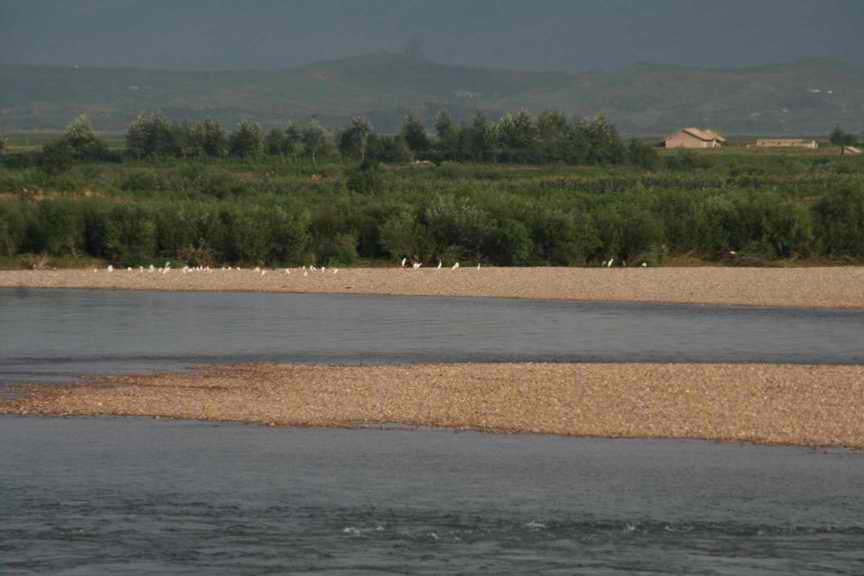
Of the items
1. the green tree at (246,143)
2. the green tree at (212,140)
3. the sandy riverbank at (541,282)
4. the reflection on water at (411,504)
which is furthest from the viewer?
the green tree at (212,140)

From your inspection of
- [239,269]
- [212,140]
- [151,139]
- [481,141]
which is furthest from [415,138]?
[239,269]

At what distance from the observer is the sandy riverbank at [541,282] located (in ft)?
116

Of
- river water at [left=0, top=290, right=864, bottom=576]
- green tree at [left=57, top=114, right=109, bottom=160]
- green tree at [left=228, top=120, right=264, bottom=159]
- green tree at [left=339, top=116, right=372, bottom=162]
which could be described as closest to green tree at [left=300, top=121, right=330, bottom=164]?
Result: green tree at [left=339, top=116, right=372, bottom=162]

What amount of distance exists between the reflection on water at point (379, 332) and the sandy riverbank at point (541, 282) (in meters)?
1.50

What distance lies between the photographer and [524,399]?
1934 cm

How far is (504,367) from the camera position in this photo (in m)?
22.4

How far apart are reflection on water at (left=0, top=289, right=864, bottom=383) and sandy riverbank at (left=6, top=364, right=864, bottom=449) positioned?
1.88 meters

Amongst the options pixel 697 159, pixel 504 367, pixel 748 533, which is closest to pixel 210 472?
pixel 748 533

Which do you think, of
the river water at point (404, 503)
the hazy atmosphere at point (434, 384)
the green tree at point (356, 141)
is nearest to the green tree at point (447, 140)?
the green tree at point (356, 141)

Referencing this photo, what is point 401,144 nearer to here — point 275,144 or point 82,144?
point 275,144

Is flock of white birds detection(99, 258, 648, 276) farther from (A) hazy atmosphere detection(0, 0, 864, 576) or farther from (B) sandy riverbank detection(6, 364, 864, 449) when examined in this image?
(B) sandy riverbank detection(6, 364, 864, 449)

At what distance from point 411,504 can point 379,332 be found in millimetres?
13458

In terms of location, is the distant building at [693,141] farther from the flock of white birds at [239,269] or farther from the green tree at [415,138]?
the flock of white birds at [239,269]

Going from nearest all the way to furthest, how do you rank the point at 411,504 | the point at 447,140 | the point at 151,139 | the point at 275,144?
the point at 411,504, the point at 151,139, the point at 275,144, the point at 447,140
